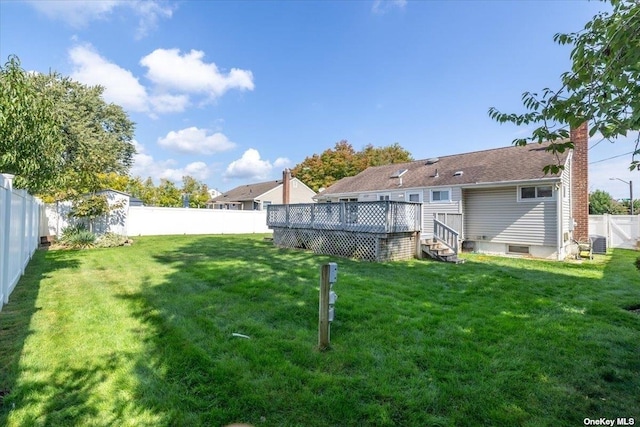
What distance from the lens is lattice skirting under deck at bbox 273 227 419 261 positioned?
10.3 metres

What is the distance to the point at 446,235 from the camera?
37.5 feet

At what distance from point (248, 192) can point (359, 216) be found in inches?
1127

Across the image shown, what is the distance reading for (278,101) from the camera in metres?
23.2

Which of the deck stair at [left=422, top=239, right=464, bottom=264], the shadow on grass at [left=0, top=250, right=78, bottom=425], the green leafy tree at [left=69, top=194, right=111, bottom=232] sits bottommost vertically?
the shadow on grass at [left=0, top=250, right=78, bottom=425]

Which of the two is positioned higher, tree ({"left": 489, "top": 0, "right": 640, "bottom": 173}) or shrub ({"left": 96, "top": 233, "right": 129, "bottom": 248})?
tree ({"left": 489, "top": 0, "right": 640, "bottom": 173})

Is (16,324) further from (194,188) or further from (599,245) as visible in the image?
(194,188)

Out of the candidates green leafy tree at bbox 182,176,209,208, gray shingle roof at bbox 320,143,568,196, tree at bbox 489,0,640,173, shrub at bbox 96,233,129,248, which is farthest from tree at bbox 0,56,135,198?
green leafy tree at bbox 182,176,209,208

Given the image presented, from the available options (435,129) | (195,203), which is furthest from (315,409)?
(195,203)

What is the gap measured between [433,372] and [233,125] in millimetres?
Result: 25650

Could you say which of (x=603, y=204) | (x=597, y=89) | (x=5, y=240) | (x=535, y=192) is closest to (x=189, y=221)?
(x=5, y=240)

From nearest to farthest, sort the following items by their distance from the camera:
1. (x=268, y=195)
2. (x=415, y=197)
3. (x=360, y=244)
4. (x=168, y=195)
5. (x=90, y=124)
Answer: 1. (x=360, y=244)
2. (x=415, y=197)
3. (x=90, y=124)
4. (x=268, y=195)
5. (x=168, y=195)

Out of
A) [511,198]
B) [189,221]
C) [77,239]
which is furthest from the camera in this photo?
[189,221]

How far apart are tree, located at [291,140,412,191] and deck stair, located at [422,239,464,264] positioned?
3066cm

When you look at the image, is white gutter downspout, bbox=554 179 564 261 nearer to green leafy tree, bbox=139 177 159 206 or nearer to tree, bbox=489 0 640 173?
tree, bbox=489 0 640 173
